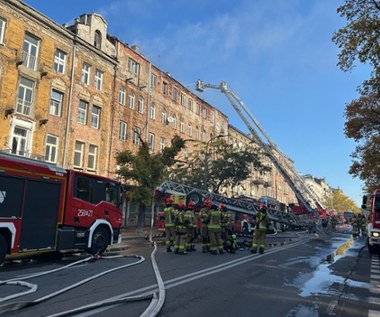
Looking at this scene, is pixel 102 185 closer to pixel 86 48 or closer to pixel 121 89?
pixel 86 48

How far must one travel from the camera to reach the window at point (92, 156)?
27109 mm

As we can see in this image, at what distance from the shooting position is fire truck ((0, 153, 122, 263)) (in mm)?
9523

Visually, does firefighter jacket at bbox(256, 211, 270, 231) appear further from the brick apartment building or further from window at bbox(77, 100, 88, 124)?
window at bbox(77, 100, 88, 124)

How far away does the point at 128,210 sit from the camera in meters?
30.8

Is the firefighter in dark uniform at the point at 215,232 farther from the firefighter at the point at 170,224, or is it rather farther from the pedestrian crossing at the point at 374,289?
the pedestrian crossing at the point at 374,289

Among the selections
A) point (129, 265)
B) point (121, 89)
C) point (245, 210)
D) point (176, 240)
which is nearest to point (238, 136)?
point (121, 89)

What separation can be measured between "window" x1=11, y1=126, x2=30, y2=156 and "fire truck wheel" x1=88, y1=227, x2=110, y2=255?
449 inches

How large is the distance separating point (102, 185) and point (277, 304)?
7.91 meters

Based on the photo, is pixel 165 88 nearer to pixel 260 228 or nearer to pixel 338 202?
pixel 260 228

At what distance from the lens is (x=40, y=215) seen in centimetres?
1040

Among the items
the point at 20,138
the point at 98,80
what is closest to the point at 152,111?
the point at 98,80

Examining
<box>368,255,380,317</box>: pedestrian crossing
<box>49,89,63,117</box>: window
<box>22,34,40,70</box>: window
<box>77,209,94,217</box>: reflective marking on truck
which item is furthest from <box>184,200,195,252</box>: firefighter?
<box>22,34,40,70</box>: window

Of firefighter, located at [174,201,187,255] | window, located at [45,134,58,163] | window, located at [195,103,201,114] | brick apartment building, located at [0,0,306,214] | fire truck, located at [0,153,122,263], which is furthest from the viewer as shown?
window, located at [195,103,201,114]

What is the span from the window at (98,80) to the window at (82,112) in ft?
6.22
